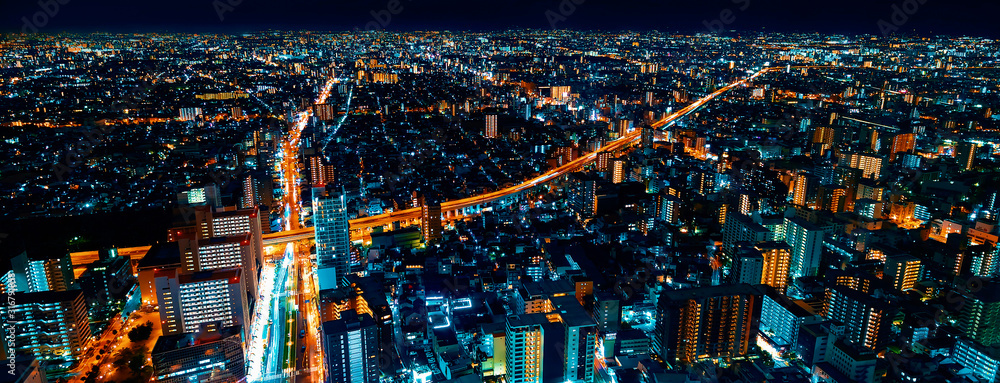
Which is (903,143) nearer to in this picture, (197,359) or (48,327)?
(197,359)

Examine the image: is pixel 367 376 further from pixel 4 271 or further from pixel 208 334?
pixel 4 271

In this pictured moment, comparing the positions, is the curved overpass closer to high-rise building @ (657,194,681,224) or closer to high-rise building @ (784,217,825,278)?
high-rise building @ (657,194,681,224)

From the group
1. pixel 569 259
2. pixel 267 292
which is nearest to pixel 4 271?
pixel 267 292

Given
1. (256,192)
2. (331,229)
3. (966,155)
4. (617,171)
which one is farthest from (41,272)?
(966,155)

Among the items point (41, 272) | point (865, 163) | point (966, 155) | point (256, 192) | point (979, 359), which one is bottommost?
point (979, 359)

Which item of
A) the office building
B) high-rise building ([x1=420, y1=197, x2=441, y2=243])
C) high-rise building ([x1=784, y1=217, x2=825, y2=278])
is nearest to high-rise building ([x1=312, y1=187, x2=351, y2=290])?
high-rise building ([x1=420, y1=197, x2=441, y2=243])

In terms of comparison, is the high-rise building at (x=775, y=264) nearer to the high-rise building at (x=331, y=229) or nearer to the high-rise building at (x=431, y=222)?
the high-rise building at (x=431, y=222)
